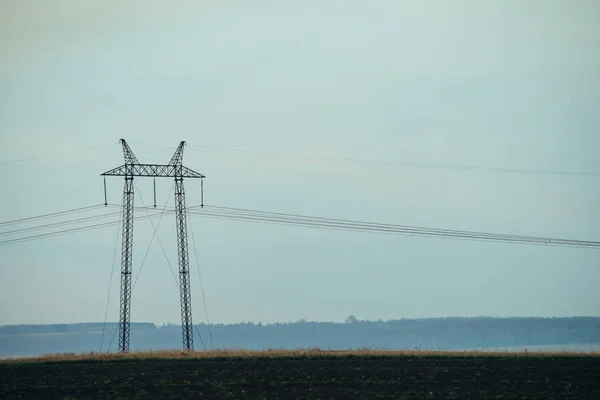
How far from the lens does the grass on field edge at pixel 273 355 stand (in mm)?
84562

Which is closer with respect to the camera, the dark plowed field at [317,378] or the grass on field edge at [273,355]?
the dark plowed field at [317,378]

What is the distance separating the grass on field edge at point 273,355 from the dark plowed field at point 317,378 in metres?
1.44

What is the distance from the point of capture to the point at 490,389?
5741 centimetres

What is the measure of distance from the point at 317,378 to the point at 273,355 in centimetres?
1977

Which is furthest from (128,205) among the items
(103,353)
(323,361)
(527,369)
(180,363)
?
(527,369)

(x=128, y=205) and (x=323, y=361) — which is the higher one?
(x=128, y=205)

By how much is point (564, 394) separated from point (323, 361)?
29.4m

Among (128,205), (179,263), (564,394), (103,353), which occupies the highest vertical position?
(128,205)

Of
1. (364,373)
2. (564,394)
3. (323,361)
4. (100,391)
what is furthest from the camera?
(323,361)

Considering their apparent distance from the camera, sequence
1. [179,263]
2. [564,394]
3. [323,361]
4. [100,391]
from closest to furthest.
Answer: [564,394] < [100,391] < [323,361] < [179,263]

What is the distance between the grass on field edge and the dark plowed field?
4.72ft

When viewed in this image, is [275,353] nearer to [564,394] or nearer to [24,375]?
[24,375]

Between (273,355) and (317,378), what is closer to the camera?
(317,378)

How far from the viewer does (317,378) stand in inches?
2618
